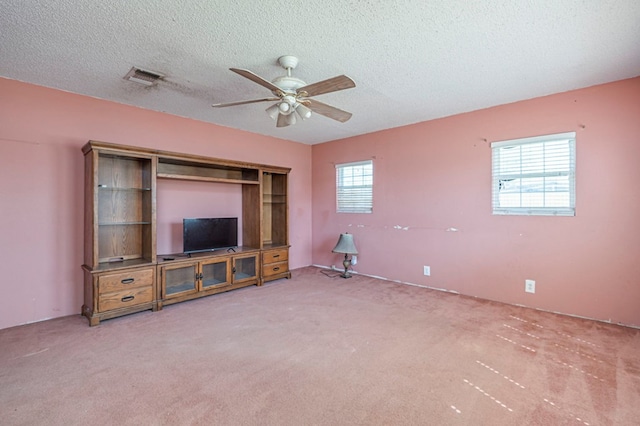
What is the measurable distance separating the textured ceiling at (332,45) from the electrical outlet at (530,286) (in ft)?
6.98

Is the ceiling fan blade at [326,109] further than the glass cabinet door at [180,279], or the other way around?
the glass cabinet door at [180,279]

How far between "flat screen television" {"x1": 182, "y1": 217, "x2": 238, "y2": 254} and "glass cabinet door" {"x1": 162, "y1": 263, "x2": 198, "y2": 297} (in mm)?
257

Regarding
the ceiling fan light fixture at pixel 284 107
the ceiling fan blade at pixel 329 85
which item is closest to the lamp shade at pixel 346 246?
the ceiling fan light fixture at pixel 284 107

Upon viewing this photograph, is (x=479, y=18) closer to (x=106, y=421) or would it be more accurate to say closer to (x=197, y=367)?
(x=197, y=367)

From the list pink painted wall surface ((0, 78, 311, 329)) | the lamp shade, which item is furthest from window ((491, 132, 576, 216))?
pink painted wall surface ((0, 78, 311, 329))

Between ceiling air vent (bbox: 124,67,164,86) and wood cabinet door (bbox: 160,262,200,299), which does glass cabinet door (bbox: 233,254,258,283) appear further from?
ceiling air vent (bbox: 124,67,164,86)

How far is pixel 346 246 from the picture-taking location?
499cm

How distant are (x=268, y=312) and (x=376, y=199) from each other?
2604 mm

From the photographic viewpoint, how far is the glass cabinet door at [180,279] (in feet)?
11.9

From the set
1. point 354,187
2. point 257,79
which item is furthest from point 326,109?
point 354,187

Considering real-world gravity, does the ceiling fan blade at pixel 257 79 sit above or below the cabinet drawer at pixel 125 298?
above

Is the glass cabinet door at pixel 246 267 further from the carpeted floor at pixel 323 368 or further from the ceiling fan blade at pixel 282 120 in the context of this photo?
the ceiling fan blade at pixel 282 120

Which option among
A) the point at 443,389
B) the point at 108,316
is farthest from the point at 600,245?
the point at 108,316

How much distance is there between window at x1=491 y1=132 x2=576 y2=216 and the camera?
3.28m
